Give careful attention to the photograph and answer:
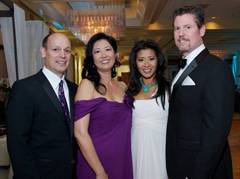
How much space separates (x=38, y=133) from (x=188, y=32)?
3.39ft

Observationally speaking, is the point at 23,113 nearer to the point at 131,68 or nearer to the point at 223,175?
the point at 131,68

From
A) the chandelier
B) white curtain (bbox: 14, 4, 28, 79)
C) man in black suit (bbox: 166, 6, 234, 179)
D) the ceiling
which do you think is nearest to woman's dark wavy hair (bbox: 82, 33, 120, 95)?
man in black suit (bbox: 166, 6, 234, 179)

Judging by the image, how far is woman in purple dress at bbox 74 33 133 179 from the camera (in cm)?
195

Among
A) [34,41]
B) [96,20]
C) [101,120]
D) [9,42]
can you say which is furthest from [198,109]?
[96,20]

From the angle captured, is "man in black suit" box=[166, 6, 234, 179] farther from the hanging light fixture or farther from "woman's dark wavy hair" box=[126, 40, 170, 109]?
the hanging light fixture

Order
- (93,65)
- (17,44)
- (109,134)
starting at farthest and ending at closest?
1. (17,44)
2. (93,65)
3. (109,134)

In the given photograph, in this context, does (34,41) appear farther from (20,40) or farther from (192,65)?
(192,65)

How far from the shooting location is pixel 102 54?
2070mm

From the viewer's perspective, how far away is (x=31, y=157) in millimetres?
1730

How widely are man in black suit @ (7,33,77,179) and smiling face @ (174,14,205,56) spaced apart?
749mm

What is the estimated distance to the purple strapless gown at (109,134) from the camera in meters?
1.98

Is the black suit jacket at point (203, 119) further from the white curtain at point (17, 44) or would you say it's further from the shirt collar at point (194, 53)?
the white curtain at point (17, 44)

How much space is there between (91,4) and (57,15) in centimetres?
92

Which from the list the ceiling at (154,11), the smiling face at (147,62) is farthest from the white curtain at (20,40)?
the smiling face at (147,62)
